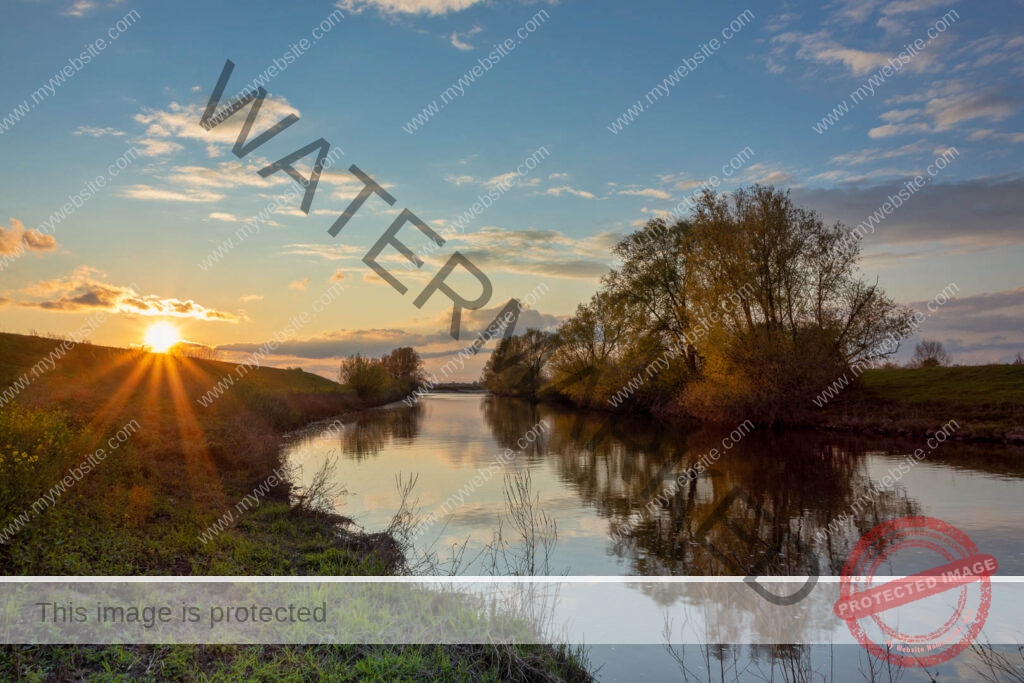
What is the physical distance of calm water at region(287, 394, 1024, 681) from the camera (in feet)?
26.3

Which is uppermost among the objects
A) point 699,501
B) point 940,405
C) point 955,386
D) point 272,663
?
point 955,386

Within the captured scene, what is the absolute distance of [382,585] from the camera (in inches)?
298

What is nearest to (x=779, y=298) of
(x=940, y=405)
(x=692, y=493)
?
(x=940, y=405)

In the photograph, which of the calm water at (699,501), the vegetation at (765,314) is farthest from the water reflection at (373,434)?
the vegetation at (765,314)

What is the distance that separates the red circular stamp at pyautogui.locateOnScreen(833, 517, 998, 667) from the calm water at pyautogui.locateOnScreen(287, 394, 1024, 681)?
0.24 meters

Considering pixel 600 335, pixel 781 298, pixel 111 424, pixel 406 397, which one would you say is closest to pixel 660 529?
pixel 111 424

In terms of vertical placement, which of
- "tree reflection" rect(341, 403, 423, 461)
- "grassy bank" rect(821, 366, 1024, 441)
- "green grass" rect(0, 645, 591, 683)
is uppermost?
"grassy bank" rect(821, 366, 1024, 441)

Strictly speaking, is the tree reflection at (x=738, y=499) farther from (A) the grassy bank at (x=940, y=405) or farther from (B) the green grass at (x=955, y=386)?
(B) the green grass at (x=955, y=386)

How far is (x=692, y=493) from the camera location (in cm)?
1645

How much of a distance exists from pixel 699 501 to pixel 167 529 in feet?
36.0

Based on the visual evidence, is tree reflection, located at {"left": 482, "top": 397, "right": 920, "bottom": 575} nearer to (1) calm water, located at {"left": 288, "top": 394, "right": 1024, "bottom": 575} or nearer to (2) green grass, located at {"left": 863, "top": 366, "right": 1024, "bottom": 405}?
(1) calm water, located at {"left": 288, "top": 394, "right": 1024, "bottom": 575}

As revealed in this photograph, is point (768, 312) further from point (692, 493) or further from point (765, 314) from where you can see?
point (692, 493)

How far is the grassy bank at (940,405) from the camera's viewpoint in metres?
26.7

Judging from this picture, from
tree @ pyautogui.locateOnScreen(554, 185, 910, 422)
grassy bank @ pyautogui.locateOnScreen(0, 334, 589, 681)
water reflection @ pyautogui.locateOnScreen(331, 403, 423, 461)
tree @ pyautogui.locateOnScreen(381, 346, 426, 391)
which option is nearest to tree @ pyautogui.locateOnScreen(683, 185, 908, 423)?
tree @ pyautogui.locateOnScreen(554, 185, 910, 422)
